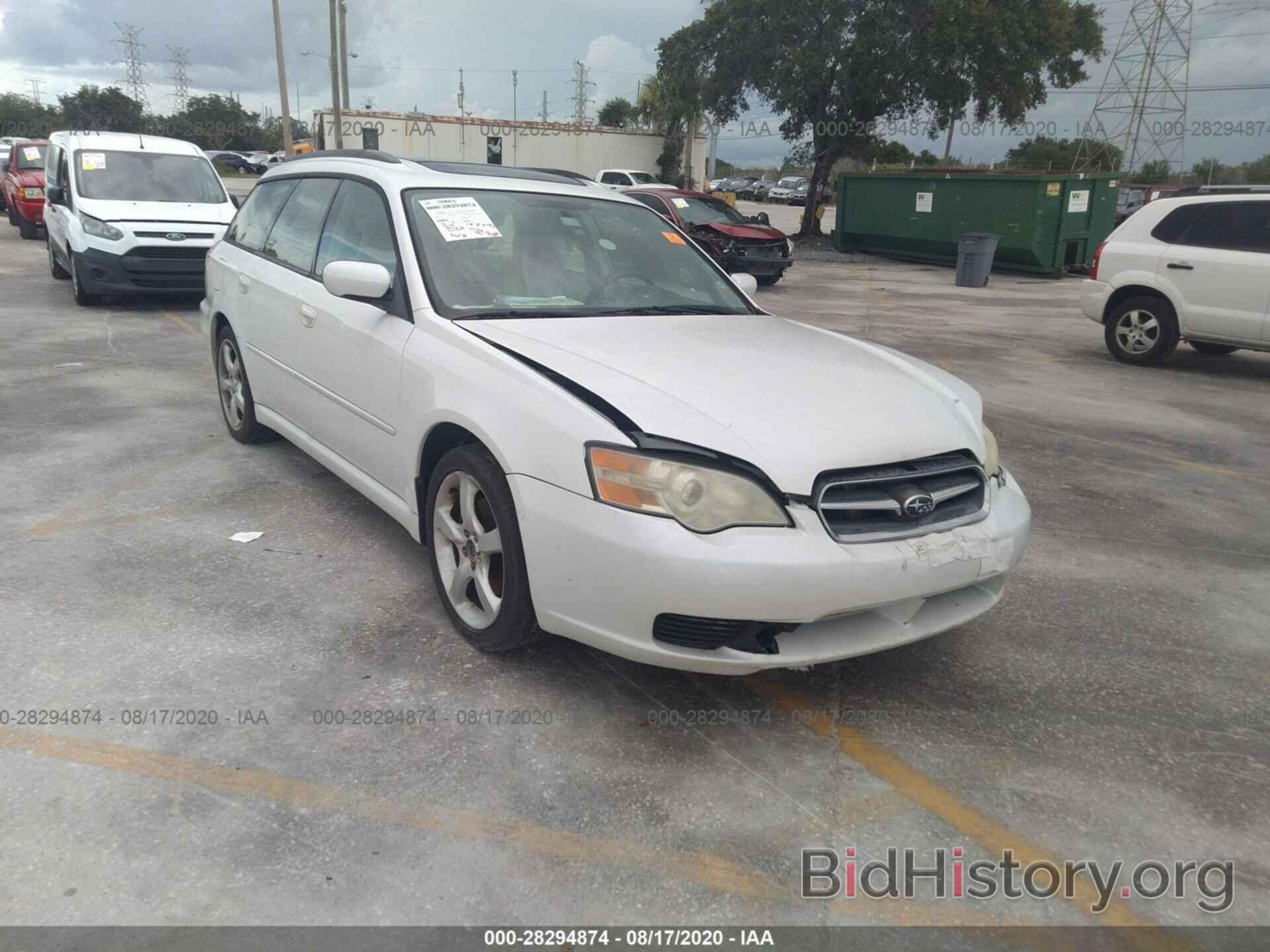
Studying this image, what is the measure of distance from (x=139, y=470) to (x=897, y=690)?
431 cm

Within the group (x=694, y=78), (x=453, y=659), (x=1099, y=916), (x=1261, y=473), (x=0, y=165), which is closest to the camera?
(x=1099, y=916)

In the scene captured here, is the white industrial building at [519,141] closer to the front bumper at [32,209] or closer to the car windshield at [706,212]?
the front bumper at [32,209]

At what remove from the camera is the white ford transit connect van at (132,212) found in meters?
10.4

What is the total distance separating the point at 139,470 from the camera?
538 centimetres

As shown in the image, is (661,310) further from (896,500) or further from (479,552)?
(896,500)

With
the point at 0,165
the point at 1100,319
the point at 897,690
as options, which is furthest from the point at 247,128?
the point at 897,690

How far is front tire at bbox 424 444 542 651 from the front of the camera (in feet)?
10.1

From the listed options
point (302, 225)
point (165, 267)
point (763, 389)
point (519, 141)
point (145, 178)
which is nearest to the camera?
point (763, 389)

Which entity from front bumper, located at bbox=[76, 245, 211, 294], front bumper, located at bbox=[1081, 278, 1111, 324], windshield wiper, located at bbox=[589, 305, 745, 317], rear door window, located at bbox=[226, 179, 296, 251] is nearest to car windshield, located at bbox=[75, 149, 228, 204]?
front bumper, located at bbox=[76, 245, 211, 294]

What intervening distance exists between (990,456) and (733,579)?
125 cm

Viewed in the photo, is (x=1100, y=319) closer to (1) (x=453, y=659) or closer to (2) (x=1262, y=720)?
(2) (x=1262, y=720)

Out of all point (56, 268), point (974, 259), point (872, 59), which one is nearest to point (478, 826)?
point (56, 268)

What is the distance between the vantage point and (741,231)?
1656 cm

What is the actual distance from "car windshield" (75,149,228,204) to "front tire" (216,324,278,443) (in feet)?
21.6
